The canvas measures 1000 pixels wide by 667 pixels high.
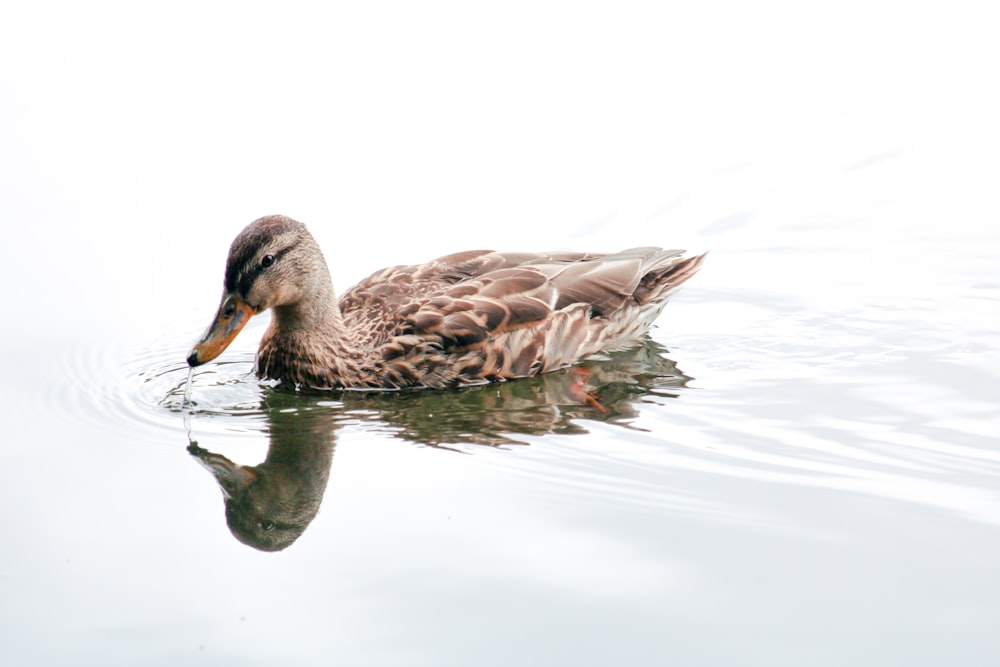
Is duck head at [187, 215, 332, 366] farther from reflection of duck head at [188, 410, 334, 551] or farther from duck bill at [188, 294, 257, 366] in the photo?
reflection of duck head at [188, 410, 334, 551]

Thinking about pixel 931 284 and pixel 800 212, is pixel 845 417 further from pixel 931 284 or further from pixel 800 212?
pixel 800 212

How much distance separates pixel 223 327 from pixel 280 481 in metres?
1.66

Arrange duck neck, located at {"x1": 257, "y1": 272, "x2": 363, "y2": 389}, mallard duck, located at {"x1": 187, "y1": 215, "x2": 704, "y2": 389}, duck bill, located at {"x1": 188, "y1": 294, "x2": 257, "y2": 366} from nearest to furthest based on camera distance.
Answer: duck bill, located at {"x1": 188, "y1": 294, "x2": 257, "y2": 366}
mallard duck, located at {"x1": 187, "y1": 215, "x2": 704, "y2": 389}
duck neck, located at {"x1": 257, "y1": 272, "x2": 363, "y2": 389}

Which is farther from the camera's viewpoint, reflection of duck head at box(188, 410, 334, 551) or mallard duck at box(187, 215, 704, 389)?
mallard duck at box(187, 215, 704, 389)

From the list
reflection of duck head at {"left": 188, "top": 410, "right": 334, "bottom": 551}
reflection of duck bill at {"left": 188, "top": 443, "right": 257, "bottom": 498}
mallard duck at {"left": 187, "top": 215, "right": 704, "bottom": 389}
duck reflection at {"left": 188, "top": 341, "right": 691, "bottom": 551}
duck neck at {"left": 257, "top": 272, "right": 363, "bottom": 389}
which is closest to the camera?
reflection of duck head at {"left": 188, "top": 410, "right": 334, "bottom": 551}

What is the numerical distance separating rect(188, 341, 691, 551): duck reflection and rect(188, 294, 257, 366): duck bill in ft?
1.78

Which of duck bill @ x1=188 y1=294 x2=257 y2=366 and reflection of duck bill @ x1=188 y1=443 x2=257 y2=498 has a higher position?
duck bill @ x1=188 y1=294 x2=257 y2=366

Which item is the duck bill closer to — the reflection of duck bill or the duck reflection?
the duck reflection

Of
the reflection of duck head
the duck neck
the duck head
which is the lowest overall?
the reflection of duck head

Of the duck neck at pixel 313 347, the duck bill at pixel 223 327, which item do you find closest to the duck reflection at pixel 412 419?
the duck neck at pixel 313 347

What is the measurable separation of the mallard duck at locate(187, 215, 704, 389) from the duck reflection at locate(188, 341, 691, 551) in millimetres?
158

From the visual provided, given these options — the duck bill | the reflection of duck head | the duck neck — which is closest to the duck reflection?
A: the reflection of duck head

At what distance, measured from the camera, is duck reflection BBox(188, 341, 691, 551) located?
758 cm

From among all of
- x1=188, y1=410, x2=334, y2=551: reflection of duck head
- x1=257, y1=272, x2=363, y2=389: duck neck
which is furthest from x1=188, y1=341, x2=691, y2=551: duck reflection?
x1=257, y1=272, x2=363, y2=389: duck neck
